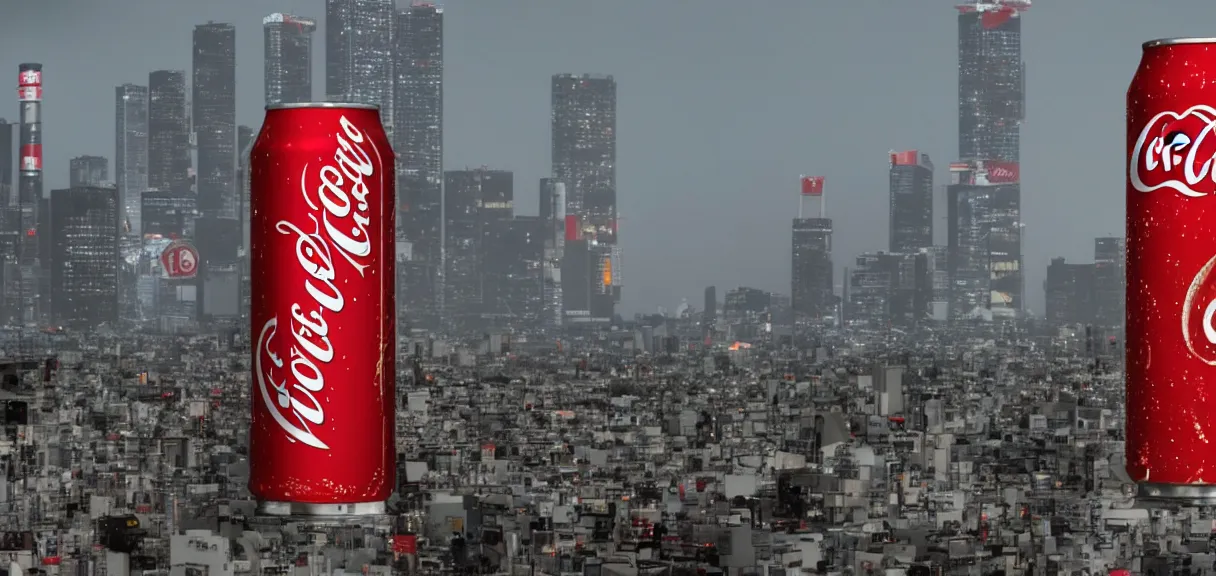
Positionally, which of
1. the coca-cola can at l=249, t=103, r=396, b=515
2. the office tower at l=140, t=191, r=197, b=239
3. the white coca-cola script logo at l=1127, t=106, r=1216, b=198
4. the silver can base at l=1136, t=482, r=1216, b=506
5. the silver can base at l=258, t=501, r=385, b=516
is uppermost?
the office tower at l=140, t=191, r=197, b=239

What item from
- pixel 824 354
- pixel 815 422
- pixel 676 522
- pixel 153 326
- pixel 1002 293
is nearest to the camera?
pixel 676 522

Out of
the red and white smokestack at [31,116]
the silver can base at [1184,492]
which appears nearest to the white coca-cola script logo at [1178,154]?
the silver can base at [1184,492]

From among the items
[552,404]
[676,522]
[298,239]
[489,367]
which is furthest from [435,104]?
[298,239]

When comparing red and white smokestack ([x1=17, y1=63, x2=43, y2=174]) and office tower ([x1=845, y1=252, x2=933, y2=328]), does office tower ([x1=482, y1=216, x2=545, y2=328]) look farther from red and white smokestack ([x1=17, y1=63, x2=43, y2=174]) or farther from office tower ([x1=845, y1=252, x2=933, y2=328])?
red and white smokestack ([x1=17, y1=63, x2=43, y2=174])

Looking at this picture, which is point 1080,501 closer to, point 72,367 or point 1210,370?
point 1210,370

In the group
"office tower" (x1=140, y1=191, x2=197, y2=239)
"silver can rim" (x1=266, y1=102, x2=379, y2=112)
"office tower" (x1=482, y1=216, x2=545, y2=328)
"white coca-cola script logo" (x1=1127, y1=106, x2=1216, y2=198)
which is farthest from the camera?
"office tower" (x1=140, y1=191, x2=197, y2=239)

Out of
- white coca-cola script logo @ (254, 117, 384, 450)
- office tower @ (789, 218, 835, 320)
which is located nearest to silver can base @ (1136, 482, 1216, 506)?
white coca-cola script logo @ (254, 117, 384, 450)
